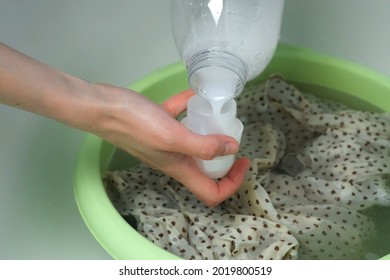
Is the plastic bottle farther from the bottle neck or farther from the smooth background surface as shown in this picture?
the smooth background surface

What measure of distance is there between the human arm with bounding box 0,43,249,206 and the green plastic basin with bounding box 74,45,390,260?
0.08m

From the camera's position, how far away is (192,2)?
2.50ft

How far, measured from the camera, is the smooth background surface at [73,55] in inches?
30.5

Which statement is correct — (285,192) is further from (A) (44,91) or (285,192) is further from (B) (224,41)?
(A) (44,91)

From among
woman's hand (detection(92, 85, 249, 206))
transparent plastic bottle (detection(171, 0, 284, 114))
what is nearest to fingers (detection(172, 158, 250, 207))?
woman's hand (detection(92, 85, 249, 206))

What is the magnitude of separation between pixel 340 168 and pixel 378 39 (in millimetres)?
347

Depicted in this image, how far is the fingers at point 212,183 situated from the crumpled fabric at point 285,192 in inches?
1.6

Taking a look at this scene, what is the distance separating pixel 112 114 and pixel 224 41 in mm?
179

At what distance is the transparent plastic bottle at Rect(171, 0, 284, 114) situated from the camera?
0.64 metres

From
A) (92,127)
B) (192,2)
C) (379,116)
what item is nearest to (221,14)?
(192,2)

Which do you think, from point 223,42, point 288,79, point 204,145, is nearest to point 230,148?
point 204,145
